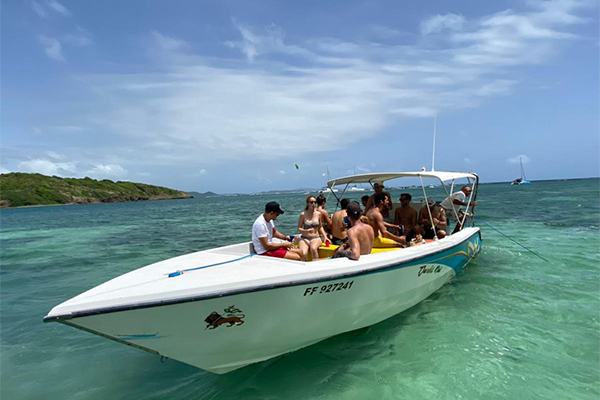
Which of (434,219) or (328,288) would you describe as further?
(434,219)

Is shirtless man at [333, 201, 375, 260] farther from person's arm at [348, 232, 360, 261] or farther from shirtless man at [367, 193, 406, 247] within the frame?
shirtless man at [367, 193, 406, 247]

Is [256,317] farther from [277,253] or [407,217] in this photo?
[407,217]

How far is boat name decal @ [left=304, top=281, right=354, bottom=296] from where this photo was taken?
3.87m

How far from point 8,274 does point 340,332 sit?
10874 mm

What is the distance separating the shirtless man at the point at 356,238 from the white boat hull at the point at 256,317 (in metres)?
0.28

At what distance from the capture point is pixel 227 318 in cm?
355

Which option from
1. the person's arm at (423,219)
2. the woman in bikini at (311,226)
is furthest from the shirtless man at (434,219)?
the woman in bikini at (311,226)

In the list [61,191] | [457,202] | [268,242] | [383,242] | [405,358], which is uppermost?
[61,191]

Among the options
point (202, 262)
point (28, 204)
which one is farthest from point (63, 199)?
point (202, 262)

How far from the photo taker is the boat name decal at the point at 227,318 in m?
3.48

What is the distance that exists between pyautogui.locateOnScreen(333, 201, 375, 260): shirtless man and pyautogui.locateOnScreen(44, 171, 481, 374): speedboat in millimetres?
157

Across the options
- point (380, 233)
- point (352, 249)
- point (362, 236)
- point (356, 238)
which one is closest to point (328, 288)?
point (352, 249)

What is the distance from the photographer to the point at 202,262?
459 centimetres

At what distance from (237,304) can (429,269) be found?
335 cm
